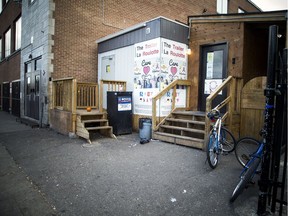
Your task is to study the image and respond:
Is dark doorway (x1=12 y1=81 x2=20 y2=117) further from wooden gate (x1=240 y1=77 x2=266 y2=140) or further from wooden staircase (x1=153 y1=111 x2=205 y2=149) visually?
wooden gate (x1=240 y1=77 x2=266 y2=140)

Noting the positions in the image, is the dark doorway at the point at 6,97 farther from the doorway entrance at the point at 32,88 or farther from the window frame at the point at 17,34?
the doorway entrance at the point at 32,88

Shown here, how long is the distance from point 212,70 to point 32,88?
9402mm

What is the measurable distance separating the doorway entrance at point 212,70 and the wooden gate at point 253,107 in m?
0.99

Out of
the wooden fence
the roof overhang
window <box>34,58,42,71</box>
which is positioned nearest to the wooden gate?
the wooden fence

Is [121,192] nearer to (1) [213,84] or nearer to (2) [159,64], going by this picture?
(2) [159,64]

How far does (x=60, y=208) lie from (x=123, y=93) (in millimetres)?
5501

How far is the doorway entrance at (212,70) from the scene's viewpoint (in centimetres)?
817

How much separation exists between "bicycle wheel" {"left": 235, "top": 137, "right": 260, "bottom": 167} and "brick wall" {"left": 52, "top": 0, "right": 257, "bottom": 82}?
27.9ft

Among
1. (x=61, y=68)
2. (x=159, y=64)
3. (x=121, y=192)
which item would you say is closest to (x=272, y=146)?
(x=121, y=192)

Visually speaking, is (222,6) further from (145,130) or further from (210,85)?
(145,130)

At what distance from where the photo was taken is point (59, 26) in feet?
33.4

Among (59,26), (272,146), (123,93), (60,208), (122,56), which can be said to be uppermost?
(59,26)

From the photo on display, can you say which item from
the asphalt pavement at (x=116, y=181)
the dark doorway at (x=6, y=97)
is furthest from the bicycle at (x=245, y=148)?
the dark doorway at (x=6, y=97)

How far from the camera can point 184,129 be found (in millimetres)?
7043
